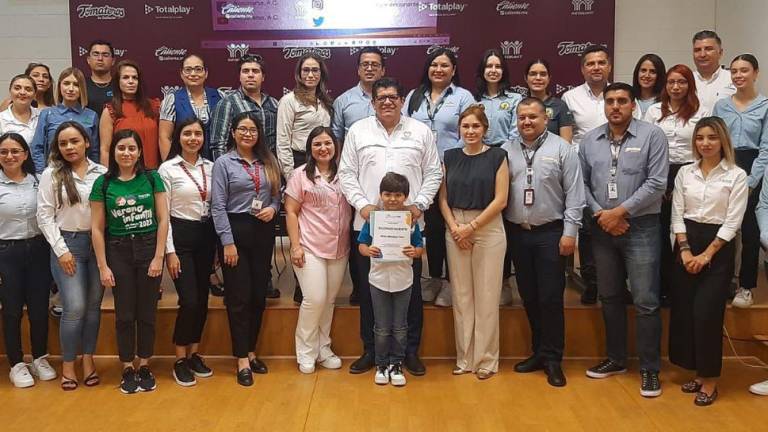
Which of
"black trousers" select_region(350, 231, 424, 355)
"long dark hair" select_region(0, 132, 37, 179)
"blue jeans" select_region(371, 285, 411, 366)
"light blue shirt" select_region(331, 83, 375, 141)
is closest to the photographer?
"long dark hair" select_region(0, 132, 37, 179)

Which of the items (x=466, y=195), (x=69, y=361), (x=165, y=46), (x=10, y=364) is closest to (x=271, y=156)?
(x=466, y=195)

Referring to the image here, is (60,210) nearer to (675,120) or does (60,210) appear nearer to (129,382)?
(129,382)

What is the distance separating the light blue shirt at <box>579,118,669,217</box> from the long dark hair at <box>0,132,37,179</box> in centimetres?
319

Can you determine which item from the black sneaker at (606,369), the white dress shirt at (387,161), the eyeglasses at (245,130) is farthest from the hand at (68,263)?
the black sneaker at (606,369)

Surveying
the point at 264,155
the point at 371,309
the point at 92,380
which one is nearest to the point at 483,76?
the point at 264,155

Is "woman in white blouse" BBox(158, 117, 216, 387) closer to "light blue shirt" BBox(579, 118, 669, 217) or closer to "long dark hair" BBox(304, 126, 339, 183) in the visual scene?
"long dark hair" BBox(304, 126, 339, 183)

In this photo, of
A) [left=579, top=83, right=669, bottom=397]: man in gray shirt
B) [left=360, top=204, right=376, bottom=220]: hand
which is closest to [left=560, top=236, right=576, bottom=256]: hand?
[left=579, top=83, right=669, bottom=397]: man in gray shirt

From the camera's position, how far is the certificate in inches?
149

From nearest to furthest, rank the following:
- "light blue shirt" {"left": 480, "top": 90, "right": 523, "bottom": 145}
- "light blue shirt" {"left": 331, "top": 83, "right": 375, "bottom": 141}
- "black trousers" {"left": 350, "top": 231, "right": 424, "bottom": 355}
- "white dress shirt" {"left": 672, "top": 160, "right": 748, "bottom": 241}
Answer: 1. "white dress shirt" {"left": 672, "top": 160, "right": 748, "bottom": 241}
2. "black trousers" {"left": 350, "top": 231, "right": 424, "bottom": 355}
3. "light blue shirt" {"left": 480, "top": 90, "right": 523, "bottom": 145}
4. "light blue shirt" {"left": 331, "top": 83, "right": 375, "bottom": 141}

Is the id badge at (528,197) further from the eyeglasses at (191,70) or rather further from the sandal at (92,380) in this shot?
the sandal at (92,380)

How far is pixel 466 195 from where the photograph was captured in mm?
3916

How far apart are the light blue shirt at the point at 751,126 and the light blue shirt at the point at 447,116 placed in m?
1.60

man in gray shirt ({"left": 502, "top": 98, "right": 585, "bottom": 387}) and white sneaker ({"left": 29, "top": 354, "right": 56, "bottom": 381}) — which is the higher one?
man in gray shirt ({"left": 502, "top": 98, "right": 585, "bottom": 387})

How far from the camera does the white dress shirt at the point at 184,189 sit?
3914 millimetres
